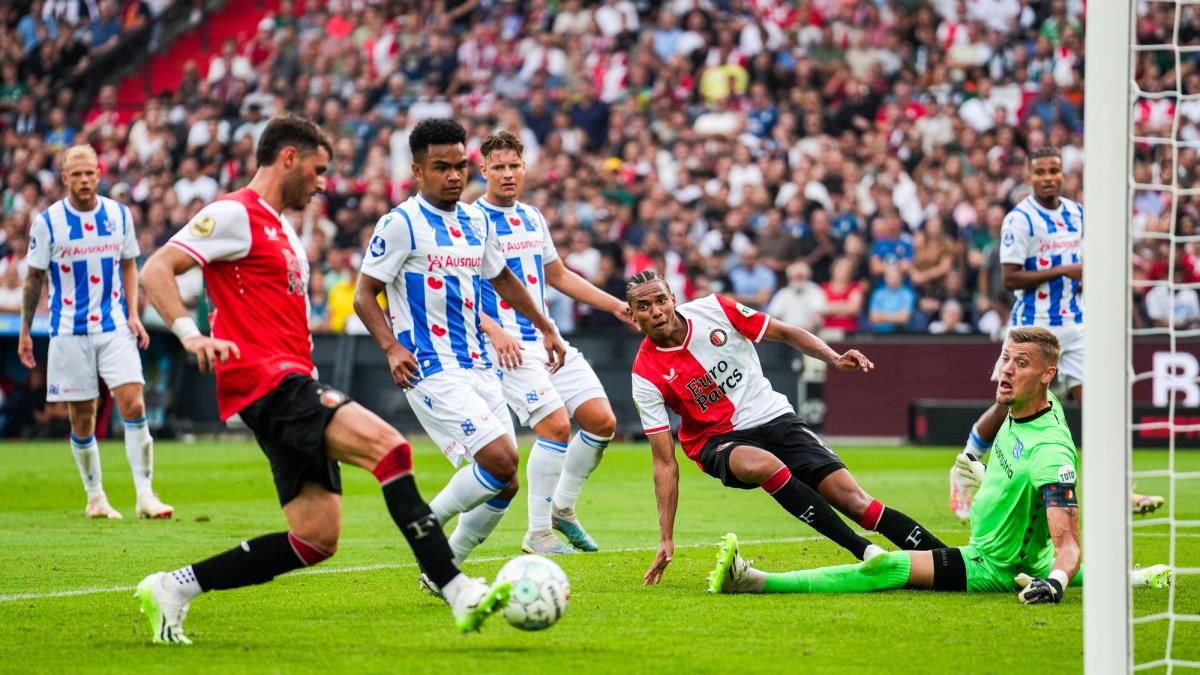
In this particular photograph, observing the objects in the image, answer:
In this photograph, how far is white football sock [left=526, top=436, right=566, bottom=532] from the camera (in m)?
9.73

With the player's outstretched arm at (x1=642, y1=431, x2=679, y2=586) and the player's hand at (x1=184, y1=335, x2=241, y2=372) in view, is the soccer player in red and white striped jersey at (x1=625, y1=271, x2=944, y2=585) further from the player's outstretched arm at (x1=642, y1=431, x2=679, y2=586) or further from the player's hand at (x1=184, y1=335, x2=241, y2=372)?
the player's hand at (x1=184, y1=335, x2=241, y2=372)

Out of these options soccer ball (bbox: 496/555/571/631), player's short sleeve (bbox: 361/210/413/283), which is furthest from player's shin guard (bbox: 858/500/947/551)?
player's short sleeve (bbox: 361/210/413/283)

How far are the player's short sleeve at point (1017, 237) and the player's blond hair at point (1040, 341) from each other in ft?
13.4

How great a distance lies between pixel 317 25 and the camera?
2925cm

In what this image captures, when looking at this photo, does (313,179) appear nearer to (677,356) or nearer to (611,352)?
(677,356)

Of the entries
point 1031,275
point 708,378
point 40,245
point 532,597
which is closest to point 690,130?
point 1031,275

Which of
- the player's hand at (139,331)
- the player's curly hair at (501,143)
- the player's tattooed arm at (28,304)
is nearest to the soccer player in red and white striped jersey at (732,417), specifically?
the player's curly hair at (501,143)

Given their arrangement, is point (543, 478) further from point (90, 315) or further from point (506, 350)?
point (90, 315)

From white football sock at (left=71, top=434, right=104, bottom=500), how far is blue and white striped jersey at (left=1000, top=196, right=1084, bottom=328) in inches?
285

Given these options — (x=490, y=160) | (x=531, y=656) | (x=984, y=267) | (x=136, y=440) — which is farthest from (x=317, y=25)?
(x=531, y=656)

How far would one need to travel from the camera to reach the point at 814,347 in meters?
8.14

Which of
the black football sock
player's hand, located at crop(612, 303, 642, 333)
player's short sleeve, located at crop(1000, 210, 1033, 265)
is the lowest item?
the black football sock

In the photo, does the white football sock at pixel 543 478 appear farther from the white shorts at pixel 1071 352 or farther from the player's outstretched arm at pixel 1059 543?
the white shorts at pixel 1071 352

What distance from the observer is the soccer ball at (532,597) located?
235 inches
